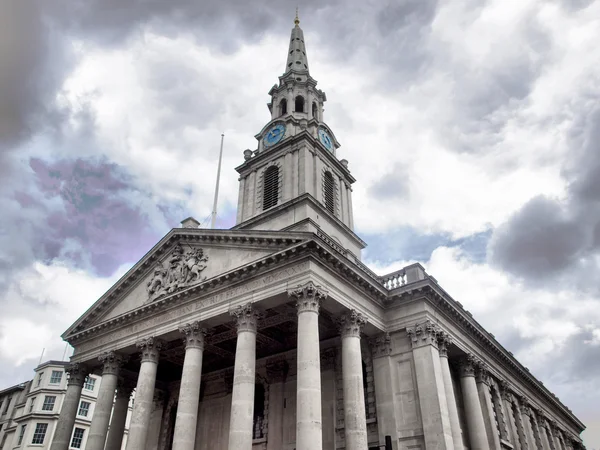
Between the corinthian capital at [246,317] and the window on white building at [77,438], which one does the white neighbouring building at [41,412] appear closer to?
the window on white building at [77,438]

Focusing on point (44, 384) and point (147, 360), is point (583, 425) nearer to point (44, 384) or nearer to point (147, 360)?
point (147, 360)

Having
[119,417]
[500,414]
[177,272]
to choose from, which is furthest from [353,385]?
[119,417]

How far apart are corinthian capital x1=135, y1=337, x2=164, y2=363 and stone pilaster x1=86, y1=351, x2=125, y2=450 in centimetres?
255

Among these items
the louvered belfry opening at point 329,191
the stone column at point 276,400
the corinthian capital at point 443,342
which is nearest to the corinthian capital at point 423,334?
the corinthian capital at point 443,342

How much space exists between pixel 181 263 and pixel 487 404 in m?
19.2

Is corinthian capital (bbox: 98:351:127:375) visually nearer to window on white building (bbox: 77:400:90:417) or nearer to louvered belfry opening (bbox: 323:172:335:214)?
louvered belfry opening (bbox: 323:172:335:214)

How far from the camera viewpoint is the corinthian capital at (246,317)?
22906mm

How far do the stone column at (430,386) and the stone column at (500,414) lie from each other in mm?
9644

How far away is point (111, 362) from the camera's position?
28.2m

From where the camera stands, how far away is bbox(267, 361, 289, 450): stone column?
2702cm

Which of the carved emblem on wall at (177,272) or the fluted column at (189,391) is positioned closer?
the fluted column at (189,391)

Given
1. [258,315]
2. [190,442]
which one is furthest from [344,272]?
[190,442]

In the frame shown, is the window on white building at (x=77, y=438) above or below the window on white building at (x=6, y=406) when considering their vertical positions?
below

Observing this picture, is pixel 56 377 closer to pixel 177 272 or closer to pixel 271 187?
pixel 271 187
